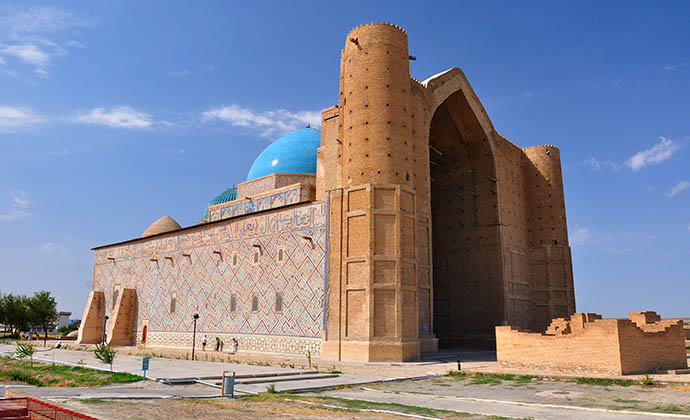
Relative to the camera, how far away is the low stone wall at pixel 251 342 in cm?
1702

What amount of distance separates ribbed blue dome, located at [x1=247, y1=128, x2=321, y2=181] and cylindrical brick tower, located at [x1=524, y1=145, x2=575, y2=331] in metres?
11.0

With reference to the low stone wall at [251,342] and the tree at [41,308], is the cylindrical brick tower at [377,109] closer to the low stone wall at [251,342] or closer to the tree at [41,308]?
the low stone wall at [251,342]

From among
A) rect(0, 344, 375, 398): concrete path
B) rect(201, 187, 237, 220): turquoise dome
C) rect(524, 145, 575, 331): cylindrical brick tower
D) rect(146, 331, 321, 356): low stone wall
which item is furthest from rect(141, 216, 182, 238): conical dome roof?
rect(524, 145, 575, 331): cylindrical brick tower

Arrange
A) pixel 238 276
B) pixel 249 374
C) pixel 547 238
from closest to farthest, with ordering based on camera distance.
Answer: pixel 249 374, pixel 238 276, pixel 547 238

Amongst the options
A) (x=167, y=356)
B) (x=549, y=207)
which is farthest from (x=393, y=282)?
(x=549, y=207)

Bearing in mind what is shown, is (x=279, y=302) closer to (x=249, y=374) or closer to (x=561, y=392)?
(x=249, y=374)

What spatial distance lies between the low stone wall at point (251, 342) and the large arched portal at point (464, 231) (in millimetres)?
8938

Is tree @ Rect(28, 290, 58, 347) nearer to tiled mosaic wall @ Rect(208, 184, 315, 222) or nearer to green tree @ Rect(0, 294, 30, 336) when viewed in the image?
green tree @ Rect(0, 294, 30, 336)

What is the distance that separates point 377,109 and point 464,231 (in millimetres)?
9936

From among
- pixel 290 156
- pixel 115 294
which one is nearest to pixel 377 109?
pixel 290 156

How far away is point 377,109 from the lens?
1708 centimetres

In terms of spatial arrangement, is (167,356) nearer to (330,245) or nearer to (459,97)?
(330,245)

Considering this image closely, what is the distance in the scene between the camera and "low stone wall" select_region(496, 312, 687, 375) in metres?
11.9

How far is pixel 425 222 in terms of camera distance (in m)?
18.4
